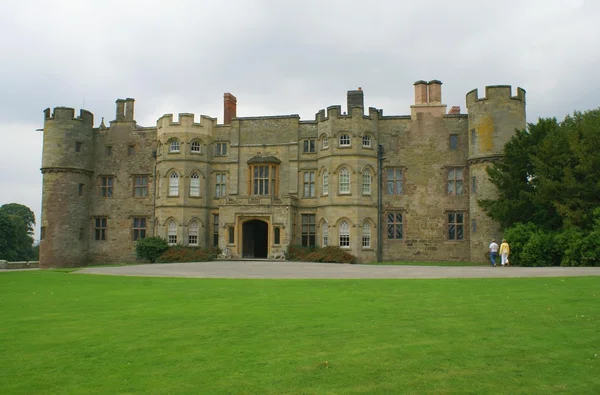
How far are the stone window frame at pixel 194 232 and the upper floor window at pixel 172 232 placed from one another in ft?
3.19

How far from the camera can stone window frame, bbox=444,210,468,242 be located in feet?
124

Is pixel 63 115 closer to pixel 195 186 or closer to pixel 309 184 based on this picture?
pixel 195 186

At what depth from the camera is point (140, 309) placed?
1258cm

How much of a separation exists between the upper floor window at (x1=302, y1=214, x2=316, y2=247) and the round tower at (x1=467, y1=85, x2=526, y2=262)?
34.4ft

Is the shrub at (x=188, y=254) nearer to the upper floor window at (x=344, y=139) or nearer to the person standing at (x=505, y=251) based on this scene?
the upper floor window at (x=344, y=139)

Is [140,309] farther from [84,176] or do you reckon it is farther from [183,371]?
[84,176]

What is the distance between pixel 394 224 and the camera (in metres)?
39.0

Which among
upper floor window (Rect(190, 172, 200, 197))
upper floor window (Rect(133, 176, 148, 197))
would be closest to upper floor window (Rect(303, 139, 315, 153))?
upper floor window (Rect(190, 172, 200, 197))

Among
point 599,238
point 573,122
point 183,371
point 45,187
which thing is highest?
point 573,122

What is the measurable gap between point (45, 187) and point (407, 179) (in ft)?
85.4

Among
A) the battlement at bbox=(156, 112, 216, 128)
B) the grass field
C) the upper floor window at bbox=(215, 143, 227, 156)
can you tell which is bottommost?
the grass field

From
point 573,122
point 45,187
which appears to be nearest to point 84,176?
point 45,187

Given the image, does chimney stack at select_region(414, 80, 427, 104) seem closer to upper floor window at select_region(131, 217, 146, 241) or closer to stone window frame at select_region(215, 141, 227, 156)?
stone window frame at select_region(215, 141, 227, 156)

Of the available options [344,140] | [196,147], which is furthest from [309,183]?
[196,147]
